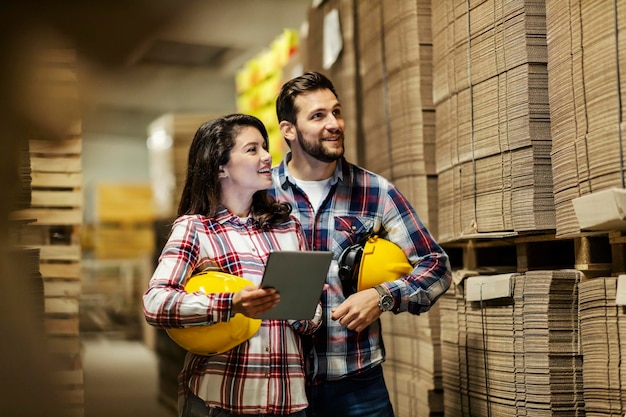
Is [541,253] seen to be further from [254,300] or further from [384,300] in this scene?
[254,300]

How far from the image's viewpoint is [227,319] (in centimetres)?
243

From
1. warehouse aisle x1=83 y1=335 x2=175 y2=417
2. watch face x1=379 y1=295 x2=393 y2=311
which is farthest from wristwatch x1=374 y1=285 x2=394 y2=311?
warehouse aisle x1=83 y1=335 x2=175 y2=417

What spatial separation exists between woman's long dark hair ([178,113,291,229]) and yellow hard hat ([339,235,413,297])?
12.5 inches

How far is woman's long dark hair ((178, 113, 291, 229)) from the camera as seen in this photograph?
2.73 metres

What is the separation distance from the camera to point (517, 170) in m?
3.23

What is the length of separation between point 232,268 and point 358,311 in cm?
47

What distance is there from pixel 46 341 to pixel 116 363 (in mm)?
1819

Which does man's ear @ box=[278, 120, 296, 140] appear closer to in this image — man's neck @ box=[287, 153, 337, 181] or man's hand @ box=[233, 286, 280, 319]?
man's neck @ box=[287, 153, 337, 181]

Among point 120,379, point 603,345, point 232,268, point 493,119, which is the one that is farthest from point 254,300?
point 120,379

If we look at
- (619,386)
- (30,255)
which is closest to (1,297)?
(30,255)

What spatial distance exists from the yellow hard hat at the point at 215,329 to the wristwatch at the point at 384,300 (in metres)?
0.51

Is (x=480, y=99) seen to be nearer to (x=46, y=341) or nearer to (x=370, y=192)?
(x=370, y=192)

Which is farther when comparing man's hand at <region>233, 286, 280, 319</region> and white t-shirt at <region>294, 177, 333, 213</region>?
white t-shirt at <region>294, 177, 333, 213</region>

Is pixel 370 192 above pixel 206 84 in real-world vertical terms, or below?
below
